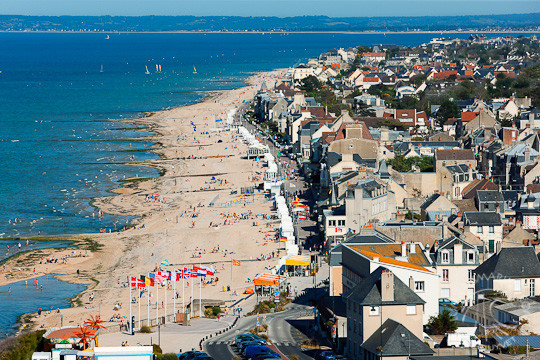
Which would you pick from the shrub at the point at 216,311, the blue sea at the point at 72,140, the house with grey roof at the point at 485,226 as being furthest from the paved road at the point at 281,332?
the blue sea at the point at 72,140

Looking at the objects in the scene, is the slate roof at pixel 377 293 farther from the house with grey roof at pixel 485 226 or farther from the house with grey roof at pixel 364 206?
the house with grey roof at pixel 364 206

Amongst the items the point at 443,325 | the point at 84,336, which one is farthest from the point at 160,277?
the point at 443,325

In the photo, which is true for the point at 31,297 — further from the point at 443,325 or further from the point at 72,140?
the point at 72,140

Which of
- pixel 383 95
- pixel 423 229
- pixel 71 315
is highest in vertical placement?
pixel 383 95

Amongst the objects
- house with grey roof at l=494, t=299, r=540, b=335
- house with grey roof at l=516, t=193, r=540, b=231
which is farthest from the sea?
house with grey roof at l=516, t=193, r=540, b=231

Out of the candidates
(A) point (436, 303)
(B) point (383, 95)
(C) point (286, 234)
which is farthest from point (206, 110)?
(A) point (436, 303)

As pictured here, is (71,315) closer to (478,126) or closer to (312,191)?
(312,191)

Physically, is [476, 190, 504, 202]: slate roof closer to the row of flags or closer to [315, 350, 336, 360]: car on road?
the row of flags
